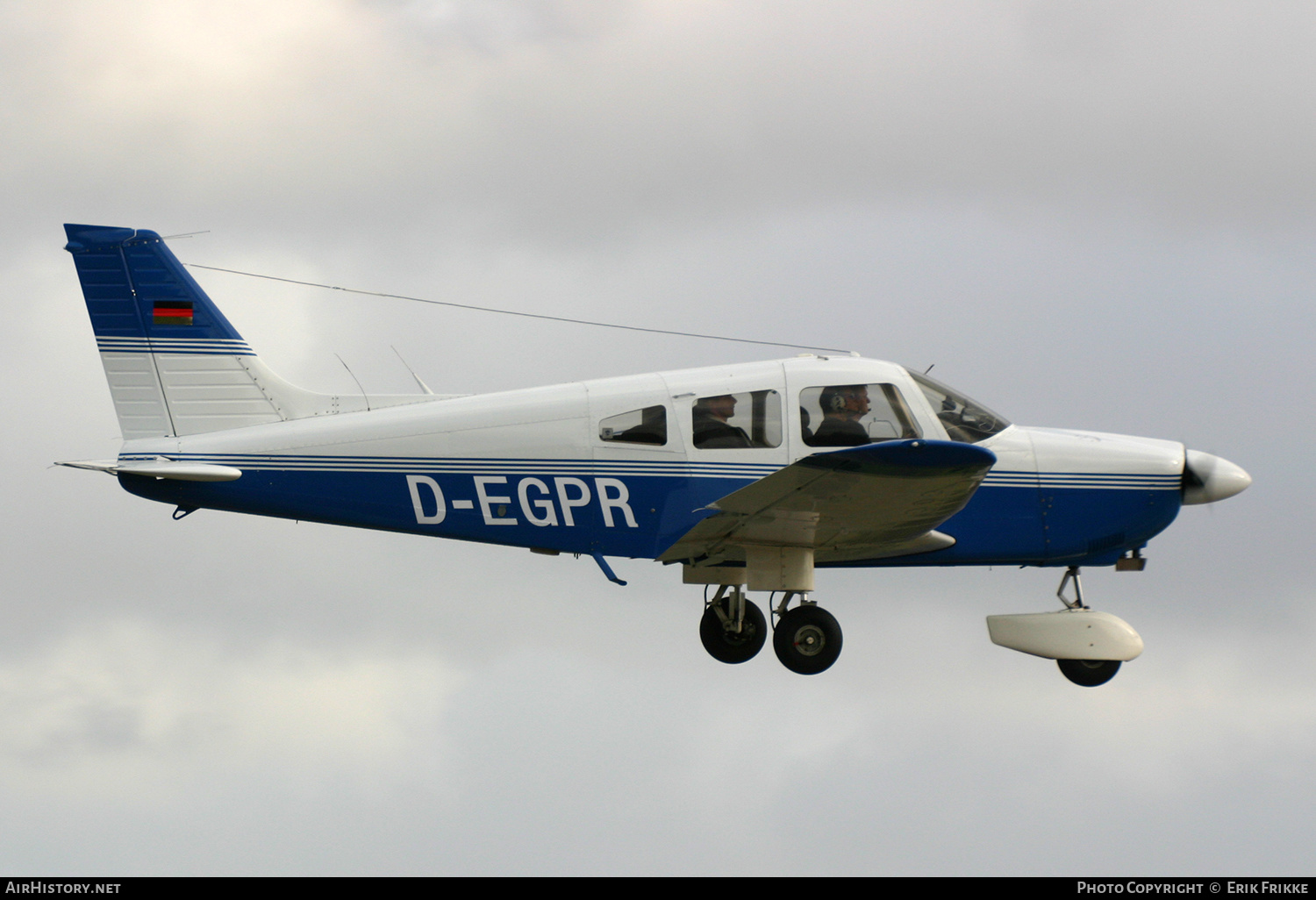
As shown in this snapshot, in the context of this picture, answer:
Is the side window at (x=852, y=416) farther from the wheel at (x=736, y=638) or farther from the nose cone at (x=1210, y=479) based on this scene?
the nose cone at (x=1210, y=479)

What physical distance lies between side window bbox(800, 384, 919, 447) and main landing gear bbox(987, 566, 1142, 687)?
2.33 metres

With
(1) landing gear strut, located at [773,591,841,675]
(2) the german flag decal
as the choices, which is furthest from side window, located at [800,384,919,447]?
(2) the german flag decal

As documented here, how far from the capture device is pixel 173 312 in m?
12.5

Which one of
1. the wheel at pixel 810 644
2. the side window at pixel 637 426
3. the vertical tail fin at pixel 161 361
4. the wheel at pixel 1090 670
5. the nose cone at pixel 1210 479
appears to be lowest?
the wheel at pixel 1090 670

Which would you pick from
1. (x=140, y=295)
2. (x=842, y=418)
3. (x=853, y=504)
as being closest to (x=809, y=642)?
(x=853, y=504)

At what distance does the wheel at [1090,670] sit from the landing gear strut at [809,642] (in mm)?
2308

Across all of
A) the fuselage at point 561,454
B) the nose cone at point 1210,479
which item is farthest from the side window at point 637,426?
the nose cone at point 1210,479

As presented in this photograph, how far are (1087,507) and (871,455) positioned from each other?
3.70 meters

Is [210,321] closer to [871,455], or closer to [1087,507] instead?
[871,455]

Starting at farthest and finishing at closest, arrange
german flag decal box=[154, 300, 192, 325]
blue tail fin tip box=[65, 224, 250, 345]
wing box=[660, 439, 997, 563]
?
german flag decal box=[154, 300, 192, 325], blue tail fin tip box=[65, 224, 250, 345], wing box=[660, 439, 997, 563]

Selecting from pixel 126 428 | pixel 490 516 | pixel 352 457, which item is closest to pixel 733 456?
pixel 490 516

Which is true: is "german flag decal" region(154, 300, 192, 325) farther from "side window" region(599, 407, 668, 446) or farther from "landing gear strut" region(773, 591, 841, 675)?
"landing gear strut" region(773, 591, 841, 675)

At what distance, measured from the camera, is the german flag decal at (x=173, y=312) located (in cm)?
1251

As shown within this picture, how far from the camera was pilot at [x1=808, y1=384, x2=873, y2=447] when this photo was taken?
11875 mm
